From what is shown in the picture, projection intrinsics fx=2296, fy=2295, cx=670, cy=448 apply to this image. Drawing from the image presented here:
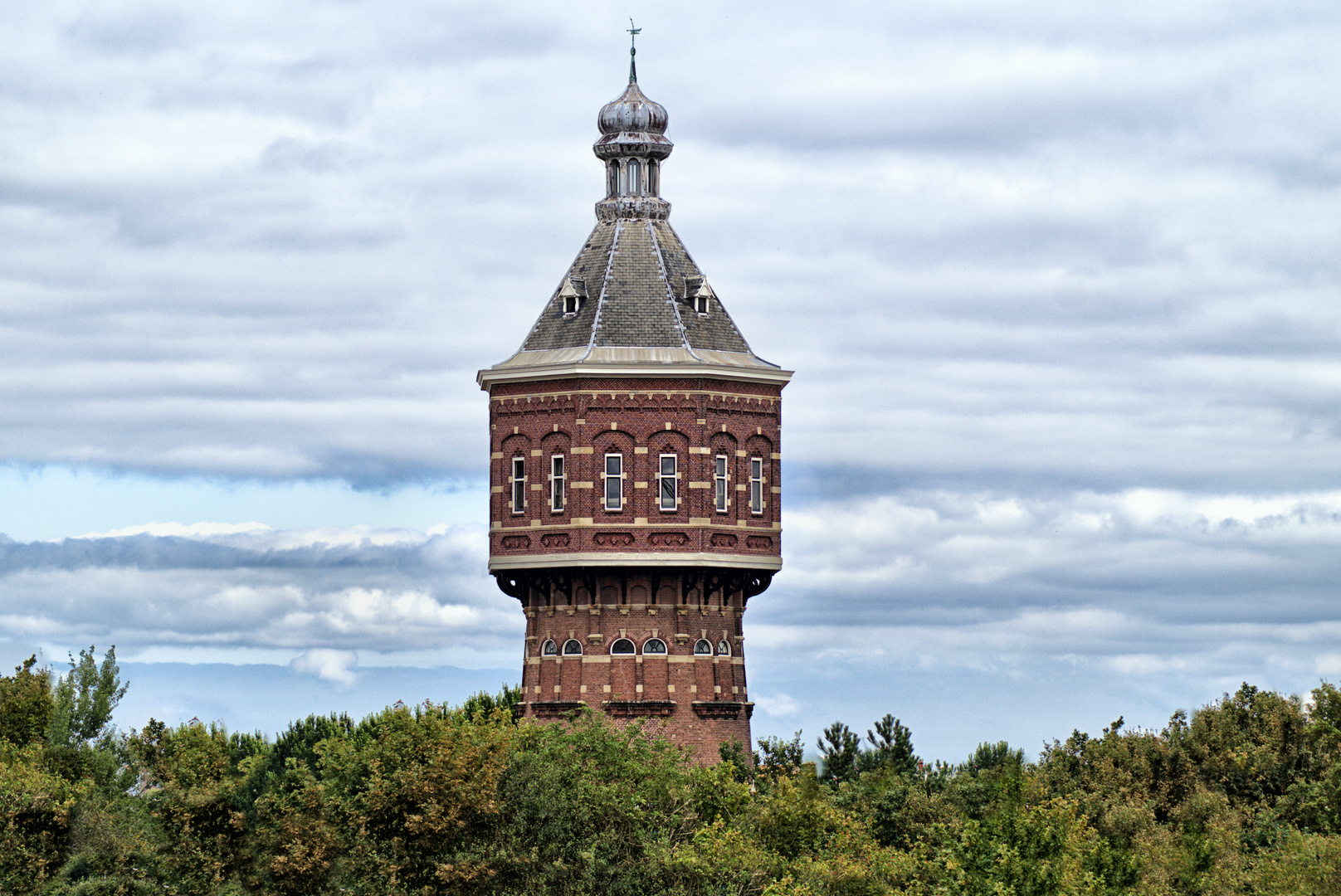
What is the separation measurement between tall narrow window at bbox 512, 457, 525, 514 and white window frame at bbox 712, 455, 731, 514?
6.92m

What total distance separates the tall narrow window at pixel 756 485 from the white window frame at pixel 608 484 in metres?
5.02

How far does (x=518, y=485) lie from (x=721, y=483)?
7.37m

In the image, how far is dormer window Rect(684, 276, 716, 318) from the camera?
278 ft

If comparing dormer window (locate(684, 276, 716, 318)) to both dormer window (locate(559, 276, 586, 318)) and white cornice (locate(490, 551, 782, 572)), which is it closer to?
dormer window (locate(559, 276, 586, 318))

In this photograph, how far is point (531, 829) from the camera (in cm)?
6825

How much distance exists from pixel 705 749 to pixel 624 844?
44.4ft

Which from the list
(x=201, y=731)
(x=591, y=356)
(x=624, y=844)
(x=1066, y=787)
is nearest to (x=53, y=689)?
(x=201, y=731)

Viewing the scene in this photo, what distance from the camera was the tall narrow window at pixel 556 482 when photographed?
268 feet

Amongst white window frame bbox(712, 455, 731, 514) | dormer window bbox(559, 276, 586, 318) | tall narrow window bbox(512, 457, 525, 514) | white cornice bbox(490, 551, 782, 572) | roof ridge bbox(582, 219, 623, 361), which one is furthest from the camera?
dormer window bbox(559, 276, 586, 318)

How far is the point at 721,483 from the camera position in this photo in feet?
269

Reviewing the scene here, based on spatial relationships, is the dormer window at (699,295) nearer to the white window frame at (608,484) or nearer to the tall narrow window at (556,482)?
the white window frame at (608,484)

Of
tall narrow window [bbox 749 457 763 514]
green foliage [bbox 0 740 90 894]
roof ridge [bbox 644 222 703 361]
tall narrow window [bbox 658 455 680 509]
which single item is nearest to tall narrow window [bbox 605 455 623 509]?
tall narrow window [bbox 658 455 680 509]

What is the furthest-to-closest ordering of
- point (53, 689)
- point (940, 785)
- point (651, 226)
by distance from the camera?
point (53, 689), point (651, 226), point (940, 785)

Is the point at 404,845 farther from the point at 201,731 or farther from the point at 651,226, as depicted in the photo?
Answer: the point at 651,226
